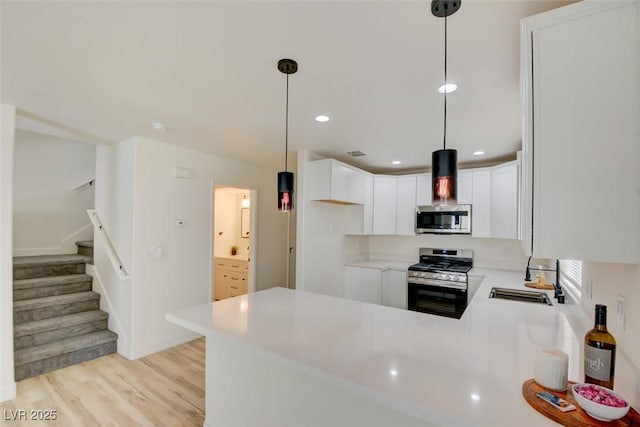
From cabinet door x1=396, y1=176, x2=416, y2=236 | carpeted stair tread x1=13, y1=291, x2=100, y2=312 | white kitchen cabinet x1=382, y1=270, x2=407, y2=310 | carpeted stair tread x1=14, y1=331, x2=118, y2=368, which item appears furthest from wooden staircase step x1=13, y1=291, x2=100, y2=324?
cabinet door x1=396, y1=176, x2=416, y2=236

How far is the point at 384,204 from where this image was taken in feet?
15.1

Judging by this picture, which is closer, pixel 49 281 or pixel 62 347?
pixel 62 347

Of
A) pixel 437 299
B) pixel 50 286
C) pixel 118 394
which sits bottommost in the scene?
pixel 118 394

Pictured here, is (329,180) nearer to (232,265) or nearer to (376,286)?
(376,286)

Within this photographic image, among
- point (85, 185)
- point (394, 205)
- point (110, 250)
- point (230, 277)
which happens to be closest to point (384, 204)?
point (394, 205)

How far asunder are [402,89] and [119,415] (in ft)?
10.6

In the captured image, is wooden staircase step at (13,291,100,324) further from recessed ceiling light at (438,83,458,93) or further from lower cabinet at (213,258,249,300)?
recessed ceiling light at (438,83,458,93)

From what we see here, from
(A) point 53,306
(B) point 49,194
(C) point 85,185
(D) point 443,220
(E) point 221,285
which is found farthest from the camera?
(E) point 221,285

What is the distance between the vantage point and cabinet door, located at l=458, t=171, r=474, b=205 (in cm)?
397

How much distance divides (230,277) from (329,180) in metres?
2.93

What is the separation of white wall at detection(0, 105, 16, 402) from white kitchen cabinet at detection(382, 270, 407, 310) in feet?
12.9

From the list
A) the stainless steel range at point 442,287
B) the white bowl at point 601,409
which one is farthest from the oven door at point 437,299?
the white bowl at point 601,409

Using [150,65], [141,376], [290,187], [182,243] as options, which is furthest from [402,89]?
[141,376]

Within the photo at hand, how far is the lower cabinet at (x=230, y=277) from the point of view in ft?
16.6
